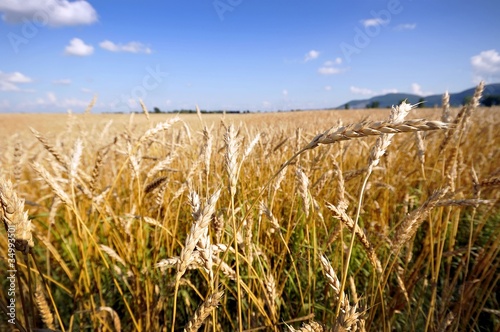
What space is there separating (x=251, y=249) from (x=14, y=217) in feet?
3.08

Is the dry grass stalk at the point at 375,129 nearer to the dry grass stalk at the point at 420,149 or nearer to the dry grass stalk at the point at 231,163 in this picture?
the dry grass stalk at the point at 231,163

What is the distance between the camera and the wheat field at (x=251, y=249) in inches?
28.0

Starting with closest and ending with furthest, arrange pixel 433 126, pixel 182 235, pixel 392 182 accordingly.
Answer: pixel 433 126 < pixel 182 235 < pixel 392 182

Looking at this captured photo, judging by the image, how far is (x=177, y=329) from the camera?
175 centimetres

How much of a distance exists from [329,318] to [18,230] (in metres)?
1.42

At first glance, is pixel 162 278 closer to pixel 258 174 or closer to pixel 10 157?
pixel 258 174

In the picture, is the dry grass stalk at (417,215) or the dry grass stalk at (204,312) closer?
the dry grass stalk at (204,312)

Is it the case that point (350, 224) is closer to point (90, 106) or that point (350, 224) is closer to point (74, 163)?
point (74, 163)

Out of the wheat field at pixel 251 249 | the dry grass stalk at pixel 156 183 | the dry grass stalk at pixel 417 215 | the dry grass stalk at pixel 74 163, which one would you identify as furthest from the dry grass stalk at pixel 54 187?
the dry grass stalk at pixel 417 215

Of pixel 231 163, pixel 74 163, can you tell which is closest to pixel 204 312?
pixel 231 163

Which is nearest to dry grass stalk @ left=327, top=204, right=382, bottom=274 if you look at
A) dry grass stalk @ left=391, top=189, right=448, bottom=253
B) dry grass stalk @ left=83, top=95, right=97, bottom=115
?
dry grass stalk @ left=391, top=189, right=448, bottom=253

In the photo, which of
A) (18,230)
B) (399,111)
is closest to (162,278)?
(18,230)

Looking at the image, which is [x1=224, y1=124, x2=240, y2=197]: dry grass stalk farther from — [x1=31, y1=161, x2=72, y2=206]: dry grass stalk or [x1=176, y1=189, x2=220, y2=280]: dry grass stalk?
[x1=31, y1=161, x2=72, y2=206]: dry grass stalk

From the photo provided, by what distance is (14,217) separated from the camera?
0.66m
